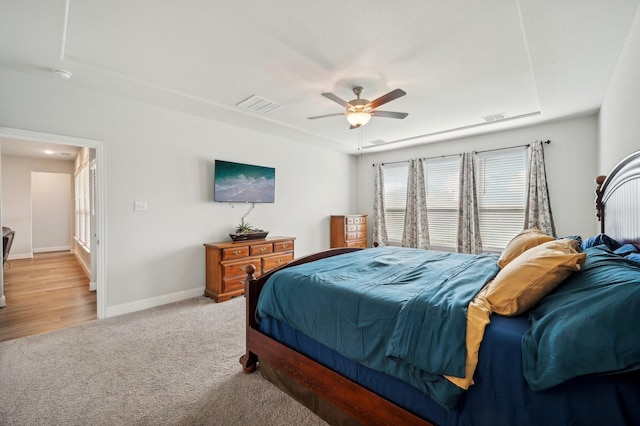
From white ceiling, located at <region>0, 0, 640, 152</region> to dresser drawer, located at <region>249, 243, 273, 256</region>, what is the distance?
197 centimetres

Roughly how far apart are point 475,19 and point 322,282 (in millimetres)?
2154

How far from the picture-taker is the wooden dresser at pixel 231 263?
383 centimetres

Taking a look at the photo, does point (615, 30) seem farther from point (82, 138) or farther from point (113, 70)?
point (82, 138)

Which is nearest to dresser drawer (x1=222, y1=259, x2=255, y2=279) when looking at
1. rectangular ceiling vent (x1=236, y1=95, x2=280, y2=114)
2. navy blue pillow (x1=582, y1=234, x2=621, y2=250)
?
rectangular ceiling vent (x1=236, y1=95, x2=280, y2=114)

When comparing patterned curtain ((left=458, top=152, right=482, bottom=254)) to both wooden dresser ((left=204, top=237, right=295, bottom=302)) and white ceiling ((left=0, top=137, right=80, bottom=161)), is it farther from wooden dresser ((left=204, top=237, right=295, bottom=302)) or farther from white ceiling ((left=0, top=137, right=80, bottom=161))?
white ceiling ((left=0, top=137, right=80, bottom=161))

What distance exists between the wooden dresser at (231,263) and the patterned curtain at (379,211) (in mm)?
2779

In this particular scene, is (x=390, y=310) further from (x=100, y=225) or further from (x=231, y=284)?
(x=100, y=225)

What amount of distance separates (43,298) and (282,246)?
3309 millimetres

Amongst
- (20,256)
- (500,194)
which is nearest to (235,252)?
(500,194)

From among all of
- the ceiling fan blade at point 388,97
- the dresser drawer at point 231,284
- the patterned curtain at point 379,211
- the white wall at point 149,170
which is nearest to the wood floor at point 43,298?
the white wall at point 149,170

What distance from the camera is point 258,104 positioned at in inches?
141

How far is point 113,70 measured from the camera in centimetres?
276

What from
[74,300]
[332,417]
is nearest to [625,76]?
[332,417]

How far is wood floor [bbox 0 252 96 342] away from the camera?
304cm
